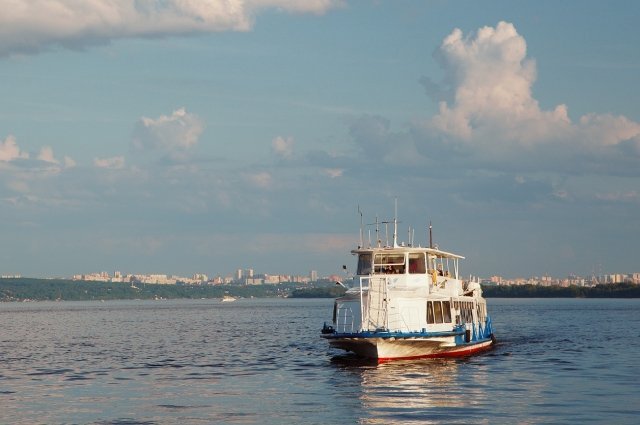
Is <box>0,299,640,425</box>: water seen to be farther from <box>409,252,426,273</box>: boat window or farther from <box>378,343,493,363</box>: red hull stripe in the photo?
<box>409,252,426,273</box>: boat window

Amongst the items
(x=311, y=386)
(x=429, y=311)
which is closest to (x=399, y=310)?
(x=429, y=311)

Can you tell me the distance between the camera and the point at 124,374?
58.8 meters

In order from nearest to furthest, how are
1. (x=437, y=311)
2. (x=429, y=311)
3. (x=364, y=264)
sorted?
1. (x=429, y=311)
2. (x=437, y=311)
3. (x=364, y=264)

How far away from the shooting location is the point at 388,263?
6431 centimetres

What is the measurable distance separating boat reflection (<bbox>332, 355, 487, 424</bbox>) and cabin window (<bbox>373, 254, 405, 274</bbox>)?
602 centimetres

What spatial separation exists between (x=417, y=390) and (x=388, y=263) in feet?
56.7

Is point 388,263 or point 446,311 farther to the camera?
point 446,311

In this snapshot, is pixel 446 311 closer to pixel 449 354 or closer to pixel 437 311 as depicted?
pixel 437 311

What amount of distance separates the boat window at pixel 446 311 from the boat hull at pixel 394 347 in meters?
1.70

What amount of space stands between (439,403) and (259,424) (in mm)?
9439

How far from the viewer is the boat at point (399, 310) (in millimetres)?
59656

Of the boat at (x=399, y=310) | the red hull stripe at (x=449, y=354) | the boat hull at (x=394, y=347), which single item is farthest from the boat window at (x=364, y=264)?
the red hull stripe at (x=449, y=354)

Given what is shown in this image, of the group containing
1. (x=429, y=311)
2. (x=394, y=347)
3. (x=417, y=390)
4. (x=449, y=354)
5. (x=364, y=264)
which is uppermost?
(x=364, y=264)

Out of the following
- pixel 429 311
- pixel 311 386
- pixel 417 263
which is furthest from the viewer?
pixel 417 263
